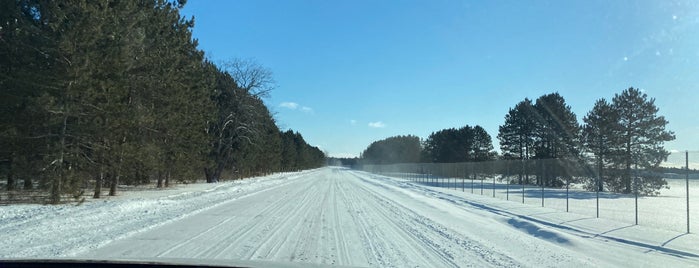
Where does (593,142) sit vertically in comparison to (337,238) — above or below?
above

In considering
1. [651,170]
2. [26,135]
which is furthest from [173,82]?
[651,170]

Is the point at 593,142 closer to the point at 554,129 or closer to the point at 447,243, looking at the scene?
the point at 554,129

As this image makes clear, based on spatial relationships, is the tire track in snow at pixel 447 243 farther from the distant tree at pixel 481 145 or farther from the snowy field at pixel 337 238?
the distant tree at pixel 481 145

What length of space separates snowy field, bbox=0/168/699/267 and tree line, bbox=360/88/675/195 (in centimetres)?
750

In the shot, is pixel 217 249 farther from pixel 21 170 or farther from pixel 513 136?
pixel 513 136

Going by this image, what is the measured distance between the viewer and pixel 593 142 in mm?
40969

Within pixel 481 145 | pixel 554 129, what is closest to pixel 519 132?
pixel 554 129

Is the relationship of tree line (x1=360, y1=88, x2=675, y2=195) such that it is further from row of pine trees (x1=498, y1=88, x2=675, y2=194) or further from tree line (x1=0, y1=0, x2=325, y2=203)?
tree line (x1=0, y1=0, x2=325, y2=203)

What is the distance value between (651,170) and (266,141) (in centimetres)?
4351

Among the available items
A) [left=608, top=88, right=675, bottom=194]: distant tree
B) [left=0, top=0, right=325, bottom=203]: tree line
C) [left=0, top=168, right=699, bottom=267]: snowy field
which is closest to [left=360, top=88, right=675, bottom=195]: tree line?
[left=608, top=88, right=675, bottom=194]: distant tree

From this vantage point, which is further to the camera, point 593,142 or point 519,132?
point 519,132

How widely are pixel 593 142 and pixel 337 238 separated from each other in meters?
36.9

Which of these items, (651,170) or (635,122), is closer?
(651,170)

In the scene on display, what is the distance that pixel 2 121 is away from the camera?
1645 centimetres
